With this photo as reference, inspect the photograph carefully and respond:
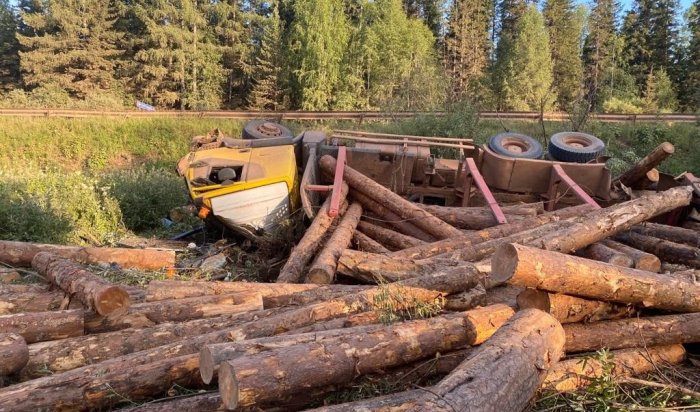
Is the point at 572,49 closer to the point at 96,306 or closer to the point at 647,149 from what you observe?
the point at 647,149

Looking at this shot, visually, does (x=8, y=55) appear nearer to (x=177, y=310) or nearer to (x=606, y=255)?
(x=177, y=310)

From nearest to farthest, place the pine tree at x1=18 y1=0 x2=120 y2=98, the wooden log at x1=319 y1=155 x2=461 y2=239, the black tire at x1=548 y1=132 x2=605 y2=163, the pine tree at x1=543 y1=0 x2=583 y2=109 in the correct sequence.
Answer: the wooden log at x1=319 y1=155 x2=461 y2=239
the black tire at x1=548 y1=132 x2=605 y2=163
the pine tree at x1=18 y1=0 x2=120 y2=98
the pine tree at x1=543 y1=0 x2=583 y2=109

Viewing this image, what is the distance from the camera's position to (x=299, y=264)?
635 centimetres

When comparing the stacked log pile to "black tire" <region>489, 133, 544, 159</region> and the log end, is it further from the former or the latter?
"black tire" <region>489, 133, 544, 159</region>

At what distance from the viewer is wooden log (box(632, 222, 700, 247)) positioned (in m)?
6.94

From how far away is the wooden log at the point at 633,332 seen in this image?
3754 mm

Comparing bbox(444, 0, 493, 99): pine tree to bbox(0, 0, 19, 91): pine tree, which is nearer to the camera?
bbox(0, 0, 19, 91): pine tree

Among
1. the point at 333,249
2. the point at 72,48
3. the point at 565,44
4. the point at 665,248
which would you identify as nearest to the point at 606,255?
the point at 665,248

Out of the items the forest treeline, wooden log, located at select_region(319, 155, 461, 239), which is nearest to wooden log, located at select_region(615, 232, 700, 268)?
wooden log, located at select_region(319, 155, 461, 239)

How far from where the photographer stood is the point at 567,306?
369 centimetres

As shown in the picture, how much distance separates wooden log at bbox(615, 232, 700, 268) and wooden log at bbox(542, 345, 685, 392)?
2.66 metres

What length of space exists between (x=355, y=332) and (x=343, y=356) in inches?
9.9

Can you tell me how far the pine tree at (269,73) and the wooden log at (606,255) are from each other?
3420cm

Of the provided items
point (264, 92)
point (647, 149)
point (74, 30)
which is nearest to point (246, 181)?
point (647, 149)
